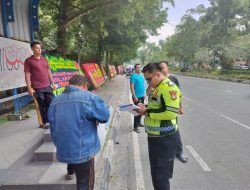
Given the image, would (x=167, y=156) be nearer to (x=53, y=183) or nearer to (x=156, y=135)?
(x=156, y=135)

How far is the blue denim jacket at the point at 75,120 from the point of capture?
300 centimetres

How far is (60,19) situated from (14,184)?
9.81 meters

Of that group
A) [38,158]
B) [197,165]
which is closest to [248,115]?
[197,165]

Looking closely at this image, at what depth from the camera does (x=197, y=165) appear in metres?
5.37

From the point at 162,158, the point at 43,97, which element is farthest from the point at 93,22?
the point at 162,158

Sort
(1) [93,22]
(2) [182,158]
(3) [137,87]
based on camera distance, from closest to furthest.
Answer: (2) [182,158]
(3) [137,87]
(1) [93,22]

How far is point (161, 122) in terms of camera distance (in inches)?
133

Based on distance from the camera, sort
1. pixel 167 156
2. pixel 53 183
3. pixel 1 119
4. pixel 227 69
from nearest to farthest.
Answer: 1. pixel 167 156
2. pixel 53 183
3. pixel 1 119
4. pixel 227 69

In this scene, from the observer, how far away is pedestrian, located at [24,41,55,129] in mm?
5887

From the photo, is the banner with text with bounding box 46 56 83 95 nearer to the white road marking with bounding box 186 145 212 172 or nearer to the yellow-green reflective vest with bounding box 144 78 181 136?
the white road marking with bounding box 186 145 212 172

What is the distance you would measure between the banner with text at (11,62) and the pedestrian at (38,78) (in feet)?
5.40

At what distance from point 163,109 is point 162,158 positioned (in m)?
0.57

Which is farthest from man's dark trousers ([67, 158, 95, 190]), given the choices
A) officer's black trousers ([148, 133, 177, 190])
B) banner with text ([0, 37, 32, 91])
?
banner with text ([0, 37, 32, 91])

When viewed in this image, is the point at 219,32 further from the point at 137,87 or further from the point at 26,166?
the point at 26,166
